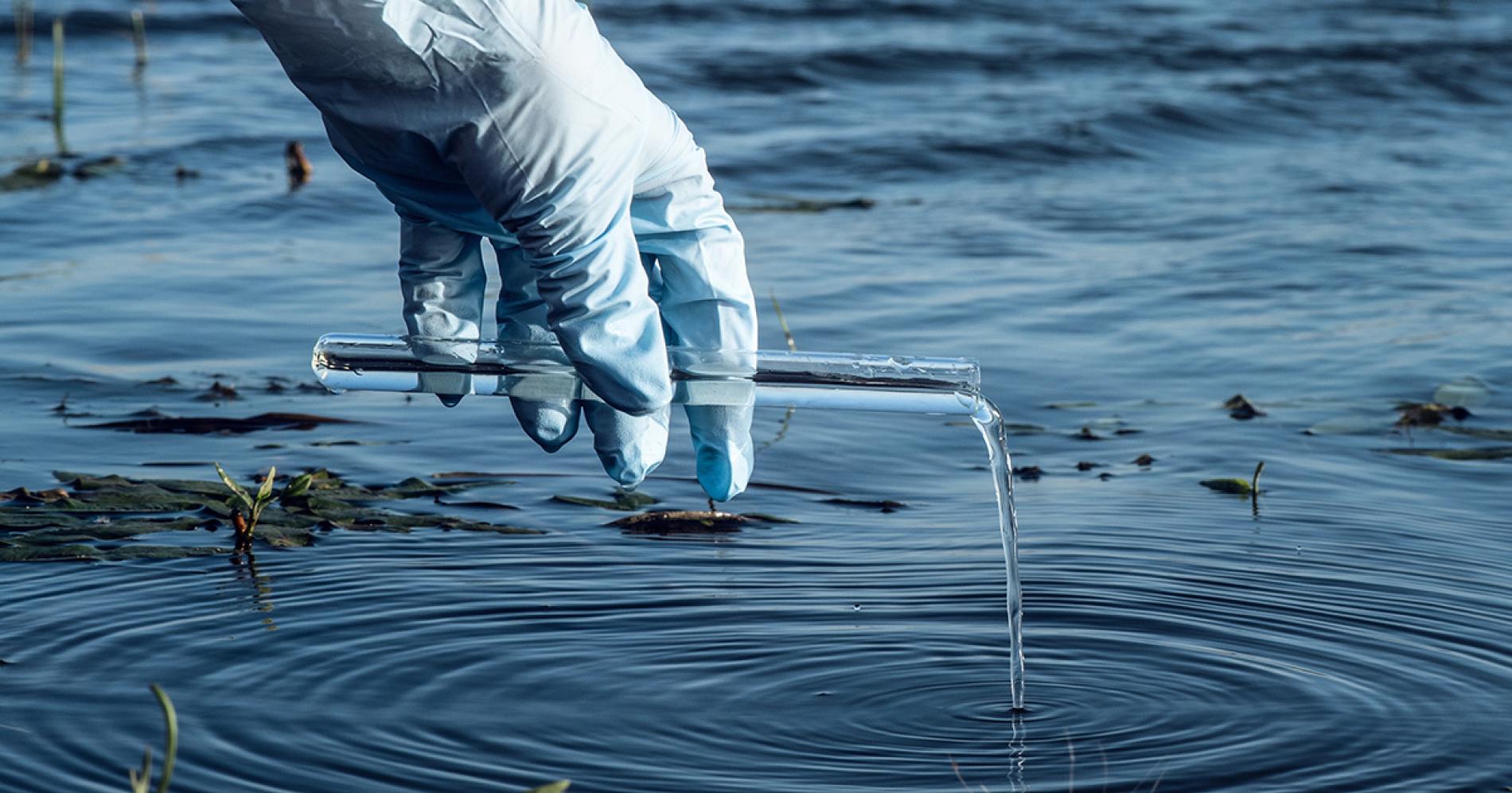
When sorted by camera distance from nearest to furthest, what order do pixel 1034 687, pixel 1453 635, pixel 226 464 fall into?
pixel 1034 687, pixel 1453 635, pixel 226 464

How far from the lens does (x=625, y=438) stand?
3.02m

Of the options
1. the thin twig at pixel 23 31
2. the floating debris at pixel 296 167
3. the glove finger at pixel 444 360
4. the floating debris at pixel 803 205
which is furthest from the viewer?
the thin twig at pixel 23 31

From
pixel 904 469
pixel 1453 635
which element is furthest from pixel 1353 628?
pixel 904 469

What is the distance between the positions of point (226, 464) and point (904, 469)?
1.71 metres

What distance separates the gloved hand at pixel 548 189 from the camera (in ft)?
8.39

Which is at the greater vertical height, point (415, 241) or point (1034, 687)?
point (415, 241)

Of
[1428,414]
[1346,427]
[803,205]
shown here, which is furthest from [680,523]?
[803,205]

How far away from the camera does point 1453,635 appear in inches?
137

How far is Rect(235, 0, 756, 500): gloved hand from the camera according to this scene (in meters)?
2.56

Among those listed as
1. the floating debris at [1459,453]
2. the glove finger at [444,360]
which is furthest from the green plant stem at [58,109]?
the glove finger at [444,360]

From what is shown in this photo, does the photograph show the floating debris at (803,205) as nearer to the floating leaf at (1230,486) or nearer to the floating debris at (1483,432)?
the floating debris at (1483,432)

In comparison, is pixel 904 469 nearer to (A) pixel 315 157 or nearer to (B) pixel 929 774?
(B) pixel 929 774

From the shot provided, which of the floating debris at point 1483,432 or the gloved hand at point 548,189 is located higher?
the gloved hand at point 548,189

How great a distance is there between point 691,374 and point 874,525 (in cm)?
142
